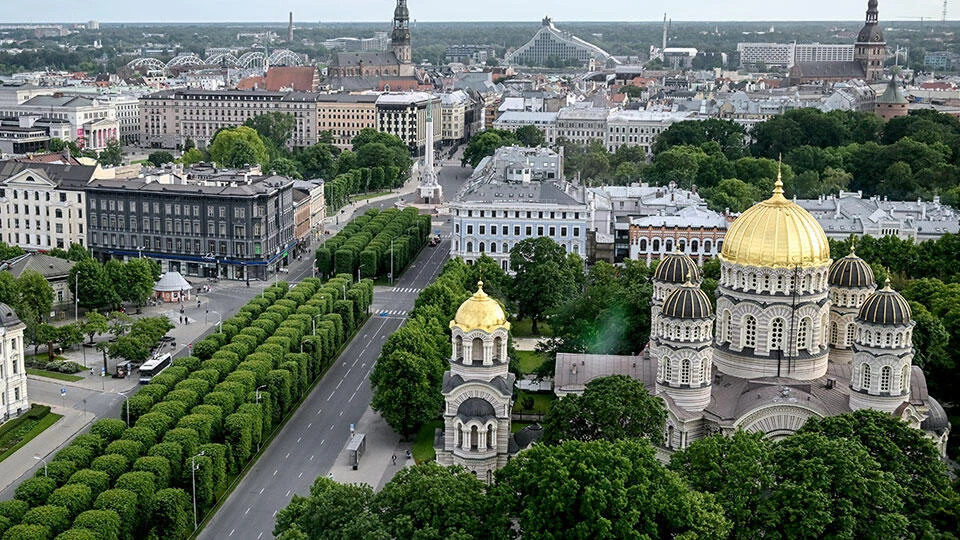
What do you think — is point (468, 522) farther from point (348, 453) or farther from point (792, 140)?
point (792, 140)

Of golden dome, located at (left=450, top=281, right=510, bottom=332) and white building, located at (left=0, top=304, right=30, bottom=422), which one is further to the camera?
white building, located at (left=0, top=304, right=30, bottom=422)

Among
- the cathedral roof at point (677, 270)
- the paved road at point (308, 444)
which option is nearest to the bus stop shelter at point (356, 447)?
the paved road at point (308, 444)

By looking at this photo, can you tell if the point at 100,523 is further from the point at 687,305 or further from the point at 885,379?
the point at 885,379

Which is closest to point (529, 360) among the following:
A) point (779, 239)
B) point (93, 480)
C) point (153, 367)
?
point (153, 367)

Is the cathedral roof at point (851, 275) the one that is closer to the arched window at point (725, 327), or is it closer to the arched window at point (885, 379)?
the arched window at point (725, 327)

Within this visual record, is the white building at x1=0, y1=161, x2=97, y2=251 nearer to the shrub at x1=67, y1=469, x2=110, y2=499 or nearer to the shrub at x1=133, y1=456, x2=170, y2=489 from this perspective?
the shrub at x1=133, y1=456, x2=170, y2=489

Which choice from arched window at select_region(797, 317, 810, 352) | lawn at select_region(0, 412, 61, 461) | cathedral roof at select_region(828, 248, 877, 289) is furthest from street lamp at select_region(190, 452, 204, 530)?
cathedral roof at select_region(828, 248, 877, 289)
